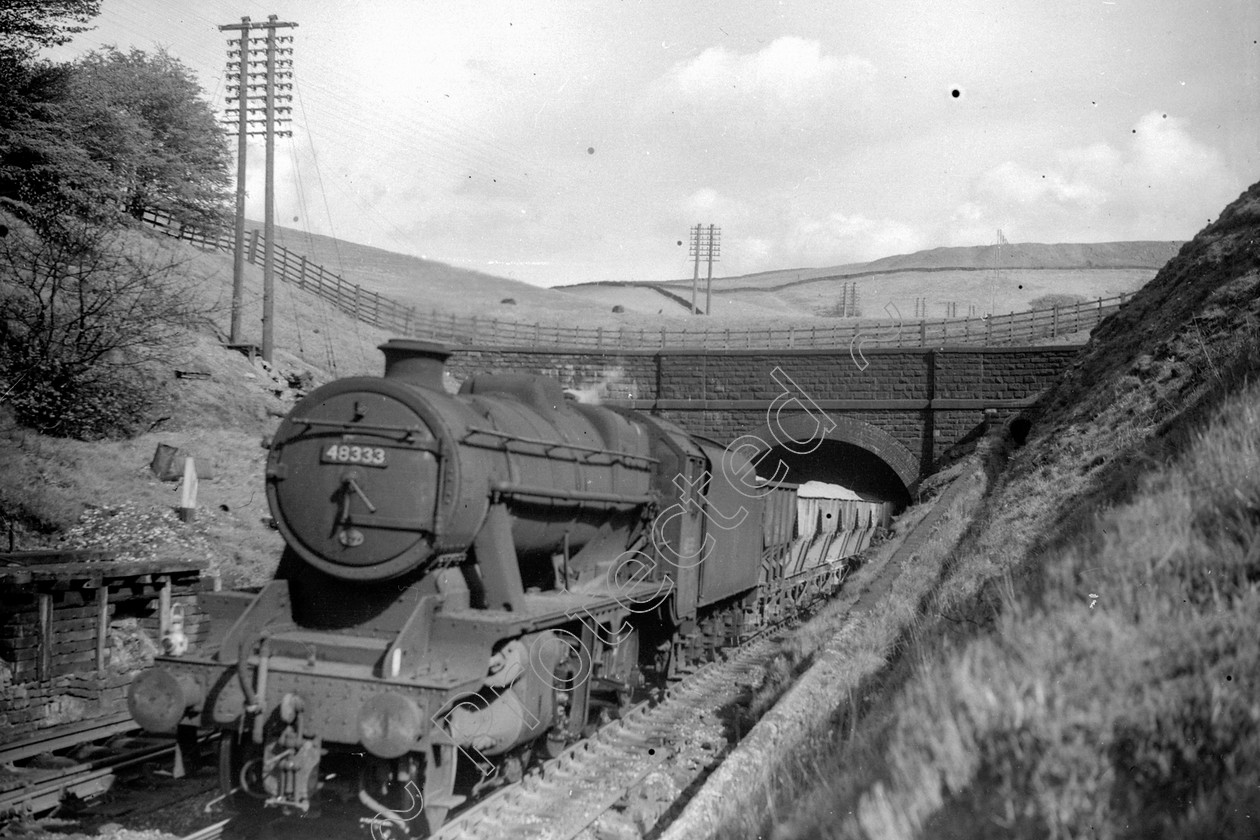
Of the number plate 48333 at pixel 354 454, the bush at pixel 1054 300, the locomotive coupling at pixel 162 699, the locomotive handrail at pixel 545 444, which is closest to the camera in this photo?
the locomotive coupling at pixel 162 699

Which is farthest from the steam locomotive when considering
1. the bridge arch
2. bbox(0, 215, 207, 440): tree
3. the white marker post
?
the bridge arch

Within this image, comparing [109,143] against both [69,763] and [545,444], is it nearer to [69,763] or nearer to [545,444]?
[69,763]

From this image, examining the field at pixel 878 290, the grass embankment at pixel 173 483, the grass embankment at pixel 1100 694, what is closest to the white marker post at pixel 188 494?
the grass embankment at pixel 173 483

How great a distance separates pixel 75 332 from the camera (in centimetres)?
1822

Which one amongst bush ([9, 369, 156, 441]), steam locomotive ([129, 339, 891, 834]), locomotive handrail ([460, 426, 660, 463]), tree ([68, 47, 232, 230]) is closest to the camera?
steam locomotive ([129, 339, 891, 834])

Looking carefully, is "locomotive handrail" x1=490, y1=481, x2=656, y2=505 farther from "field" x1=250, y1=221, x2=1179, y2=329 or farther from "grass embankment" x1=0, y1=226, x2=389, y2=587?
"field" x1=250, y1=221, x2=1179, y2=329

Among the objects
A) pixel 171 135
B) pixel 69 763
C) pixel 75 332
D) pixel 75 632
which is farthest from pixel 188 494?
pixel 171 135

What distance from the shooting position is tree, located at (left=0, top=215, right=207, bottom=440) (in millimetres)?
17469

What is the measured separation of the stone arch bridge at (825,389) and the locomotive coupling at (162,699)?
21099 millimetres

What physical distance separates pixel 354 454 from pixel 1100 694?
204 inches

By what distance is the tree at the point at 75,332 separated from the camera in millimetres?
17469

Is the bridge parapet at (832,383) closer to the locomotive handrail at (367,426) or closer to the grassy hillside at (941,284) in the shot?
the locomotive handrail at (367,426)

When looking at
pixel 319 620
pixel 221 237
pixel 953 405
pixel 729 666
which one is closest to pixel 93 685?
pixel 319 620

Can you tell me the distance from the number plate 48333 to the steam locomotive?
12 millimetres
